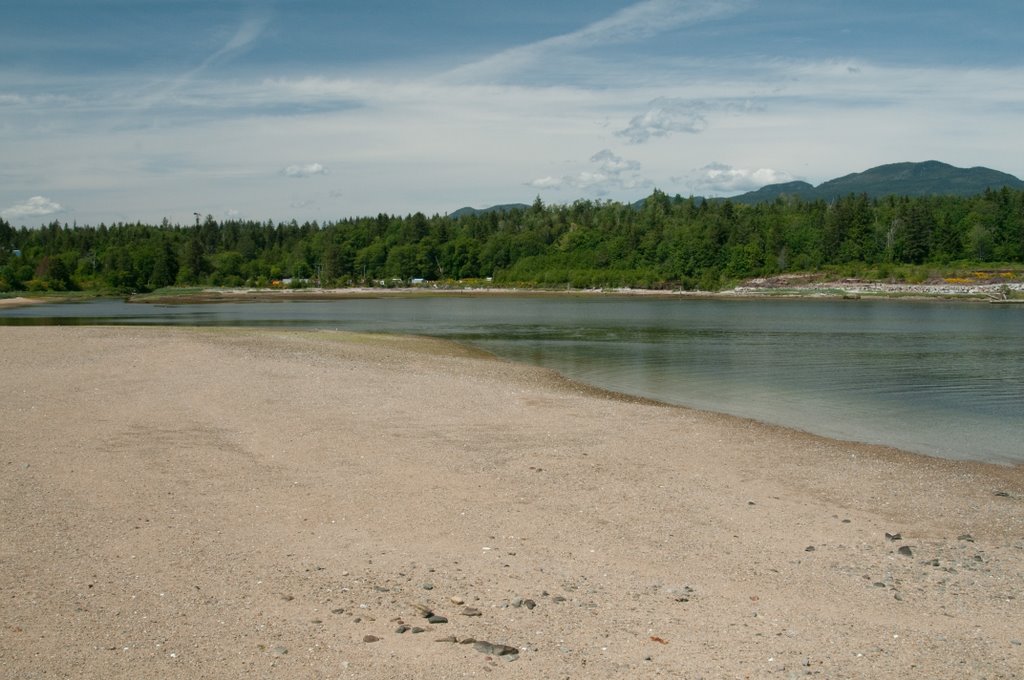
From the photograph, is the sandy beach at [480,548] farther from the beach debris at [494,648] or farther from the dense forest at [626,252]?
the dense forest at [626,252]

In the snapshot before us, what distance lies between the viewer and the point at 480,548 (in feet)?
28.3

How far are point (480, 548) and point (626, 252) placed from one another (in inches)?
6293

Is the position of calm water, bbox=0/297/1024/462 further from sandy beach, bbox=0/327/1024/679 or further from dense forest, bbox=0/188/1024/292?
dense forest, bbox=0/188/1024/292

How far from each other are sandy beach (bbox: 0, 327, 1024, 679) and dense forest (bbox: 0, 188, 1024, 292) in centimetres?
13089

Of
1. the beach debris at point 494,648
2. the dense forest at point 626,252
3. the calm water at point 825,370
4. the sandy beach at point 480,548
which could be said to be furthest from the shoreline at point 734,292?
the beach debris at point 494,648

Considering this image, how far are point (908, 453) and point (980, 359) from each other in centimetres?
2081

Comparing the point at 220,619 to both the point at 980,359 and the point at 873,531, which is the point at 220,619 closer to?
the point at 873,531

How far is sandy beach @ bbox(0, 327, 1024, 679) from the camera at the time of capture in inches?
247

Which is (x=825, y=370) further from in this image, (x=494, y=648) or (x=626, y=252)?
(x=626, y=252)

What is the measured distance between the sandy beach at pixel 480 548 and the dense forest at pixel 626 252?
131m

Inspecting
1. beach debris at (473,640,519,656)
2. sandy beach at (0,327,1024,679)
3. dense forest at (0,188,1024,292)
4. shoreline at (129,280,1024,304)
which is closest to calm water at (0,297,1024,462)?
sandy beach at (0,327,1024,679)

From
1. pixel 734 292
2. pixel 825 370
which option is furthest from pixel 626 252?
pixel 825 370

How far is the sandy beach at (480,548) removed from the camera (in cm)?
627

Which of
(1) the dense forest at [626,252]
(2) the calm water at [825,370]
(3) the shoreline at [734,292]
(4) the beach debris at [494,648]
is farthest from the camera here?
(1) the dense forest at [626,252]
